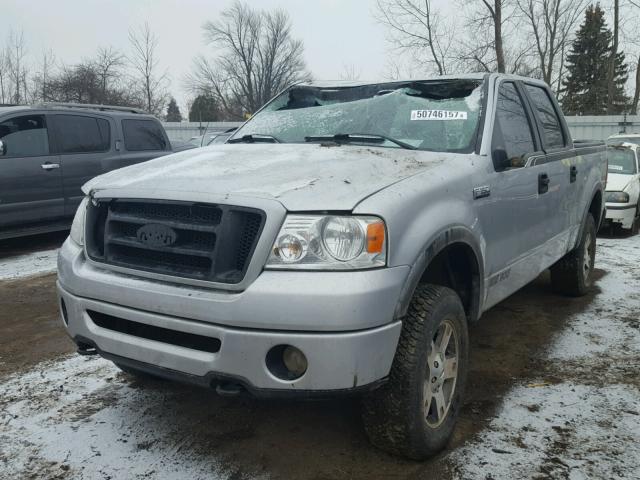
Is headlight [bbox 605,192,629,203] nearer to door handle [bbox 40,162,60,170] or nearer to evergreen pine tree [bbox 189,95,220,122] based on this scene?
door handle [bbox 40,162,60,170]

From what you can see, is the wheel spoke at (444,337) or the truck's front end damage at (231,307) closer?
the truck's front end damage at (231,307)

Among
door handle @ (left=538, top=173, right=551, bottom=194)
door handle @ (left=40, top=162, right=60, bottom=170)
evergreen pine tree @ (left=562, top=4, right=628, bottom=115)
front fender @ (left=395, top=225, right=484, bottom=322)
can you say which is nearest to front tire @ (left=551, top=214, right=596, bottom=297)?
door handle @ (left=538, top=173, right=551, bottom=194)

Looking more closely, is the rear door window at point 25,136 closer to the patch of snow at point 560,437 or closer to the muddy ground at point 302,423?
the muddy ground at point 302,423

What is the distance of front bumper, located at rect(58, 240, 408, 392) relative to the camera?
2.17 m

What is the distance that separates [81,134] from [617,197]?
8082mm

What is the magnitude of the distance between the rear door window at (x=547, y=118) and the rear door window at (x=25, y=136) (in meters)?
6.09

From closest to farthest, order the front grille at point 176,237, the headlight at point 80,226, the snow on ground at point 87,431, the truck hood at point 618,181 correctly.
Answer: the front grille at point 176,237
the snow on ground at point 87,431
the headlight at point 80,226
the truck hood at point 618,181

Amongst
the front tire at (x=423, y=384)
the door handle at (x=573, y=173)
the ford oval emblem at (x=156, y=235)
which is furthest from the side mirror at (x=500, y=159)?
the ford oval emblem at (x=156, y=235)

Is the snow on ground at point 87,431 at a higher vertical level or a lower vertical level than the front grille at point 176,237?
lower

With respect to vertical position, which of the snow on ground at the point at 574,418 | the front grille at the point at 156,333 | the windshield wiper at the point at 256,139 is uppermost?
the windshield wiper at the point at 256,139

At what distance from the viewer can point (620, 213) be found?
911cm

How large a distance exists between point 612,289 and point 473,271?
11.4 ft

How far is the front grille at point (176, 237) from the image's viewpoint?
2.32m

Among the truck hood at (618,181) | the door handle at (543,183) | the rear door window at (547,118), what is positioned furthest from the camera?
the truck hood at (618,181)
